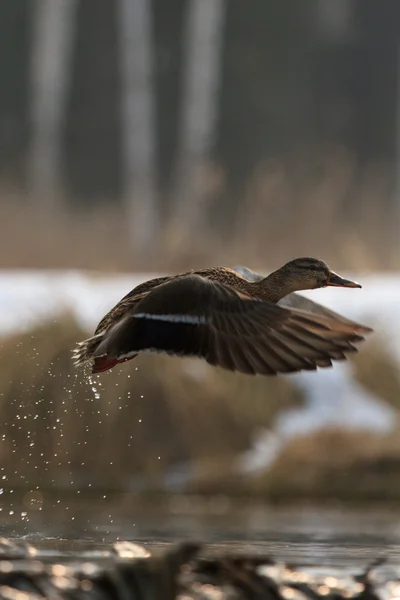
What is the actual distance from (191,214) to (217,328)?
10.8 ft

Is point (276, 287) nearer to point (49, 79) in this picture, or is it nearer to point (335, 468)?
point (335, 468)

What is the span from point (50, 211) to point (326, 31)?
144 cm

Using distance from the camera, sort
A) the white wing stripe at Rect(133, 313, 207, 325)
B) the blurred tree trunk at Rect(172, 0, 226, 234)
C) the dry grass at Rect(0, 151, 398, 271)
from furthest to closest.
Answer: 1. the blurred tree trunk at Rect(172, 0, 226, 234)
2. the dry grass at Rect(0, 151, 398, 271)
3. the white wing stripe at Rect(133, 313, 207, 325)

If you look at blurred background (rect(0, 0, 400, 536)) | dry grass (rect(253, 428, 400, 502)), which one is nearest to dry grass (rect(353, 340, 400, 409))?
blurred background (rect(0, 0, 400, 536))

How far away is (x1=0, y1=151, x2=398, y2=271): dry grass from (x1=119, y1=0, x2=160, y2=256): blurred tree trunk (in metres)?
0.11

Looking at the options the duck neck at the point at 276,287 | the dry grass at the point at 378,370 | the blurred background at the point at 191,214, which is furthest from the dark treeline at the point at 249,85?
the duck neck at the point at 276,287

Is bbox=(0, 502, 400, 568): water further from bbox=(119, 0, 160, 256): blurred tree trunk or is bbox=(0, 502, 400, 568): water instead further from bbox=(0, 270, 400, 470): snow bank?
bbox=(119, 0, 160, 256): blurred tree trunk

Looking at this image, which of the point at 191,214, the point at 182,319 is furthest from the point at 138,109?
the point at 182,319

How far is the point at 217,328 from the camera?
4.37ft

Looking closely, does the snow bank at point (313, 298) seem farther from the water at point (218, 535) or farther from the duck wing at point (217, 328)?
the duck wing at point (217, 328)

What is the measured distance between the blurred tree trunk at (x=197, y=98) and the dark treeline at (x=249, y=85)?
4cm

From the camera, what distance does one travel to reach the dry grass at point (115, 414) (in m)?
3.85

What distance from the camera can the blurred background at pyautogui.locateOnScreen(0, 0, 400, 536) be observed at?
393 cm

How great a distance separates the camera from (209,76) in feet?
15.9
